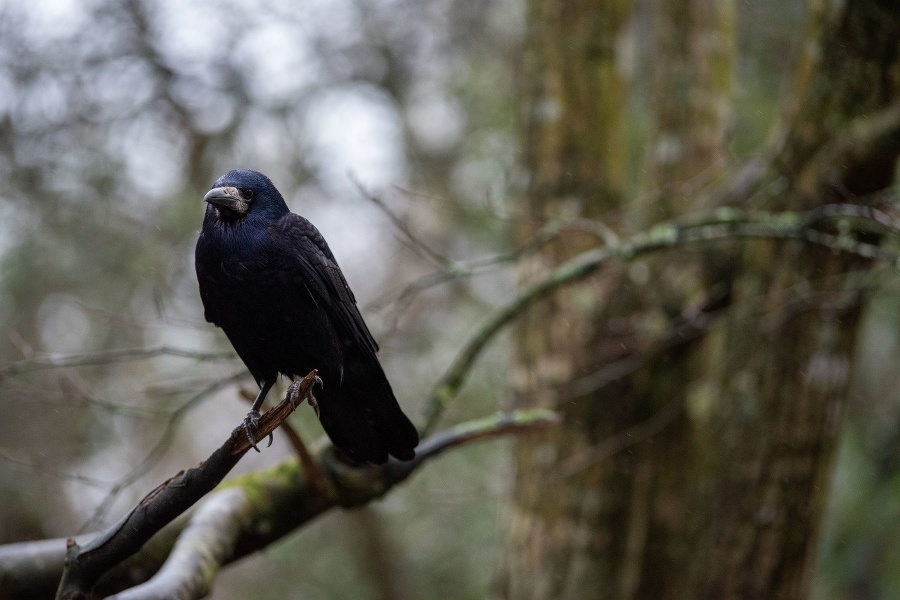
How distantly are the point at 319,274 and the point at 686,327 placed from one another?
2.74 meters

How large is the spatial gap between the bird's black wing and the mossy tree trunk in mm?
1833

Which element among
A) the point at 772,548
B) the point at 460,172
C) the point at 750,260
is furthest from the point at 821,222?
the point at 460,172

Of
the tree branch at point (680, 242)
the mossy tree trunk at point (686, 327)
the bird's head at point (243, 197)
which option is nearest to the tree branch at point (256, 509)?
the tree branch at point (680, 242)

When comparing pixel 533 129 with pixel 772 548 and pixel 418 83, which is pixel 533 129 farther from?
pixel 418 83

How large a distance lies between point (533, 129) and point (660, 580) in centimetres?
288

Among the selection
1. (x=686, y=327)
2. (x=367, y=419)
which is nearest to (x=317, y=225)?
(x=686, y=327)

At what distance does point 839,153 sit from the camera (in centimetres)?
389

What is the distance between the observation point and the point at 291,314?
240 centimetres

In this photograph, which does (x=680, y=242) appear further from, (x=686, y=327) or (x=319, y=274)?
(x=319, y=274)

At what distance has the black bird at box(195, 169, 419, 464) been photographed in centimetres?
231

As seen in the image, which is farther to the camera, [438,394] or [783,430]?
[783,430]

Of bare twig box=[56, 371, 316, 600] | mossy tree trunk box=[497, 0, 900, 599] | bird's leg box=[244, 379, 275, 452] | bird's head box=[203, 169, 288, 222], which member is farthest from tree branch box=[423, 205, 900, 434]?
bare twig box=[56, 371, 316, 600]

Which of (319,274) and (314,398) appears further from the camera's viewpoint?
(319,274)

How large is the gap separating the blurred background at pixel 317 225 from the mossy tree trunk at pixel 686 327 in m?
0.46
